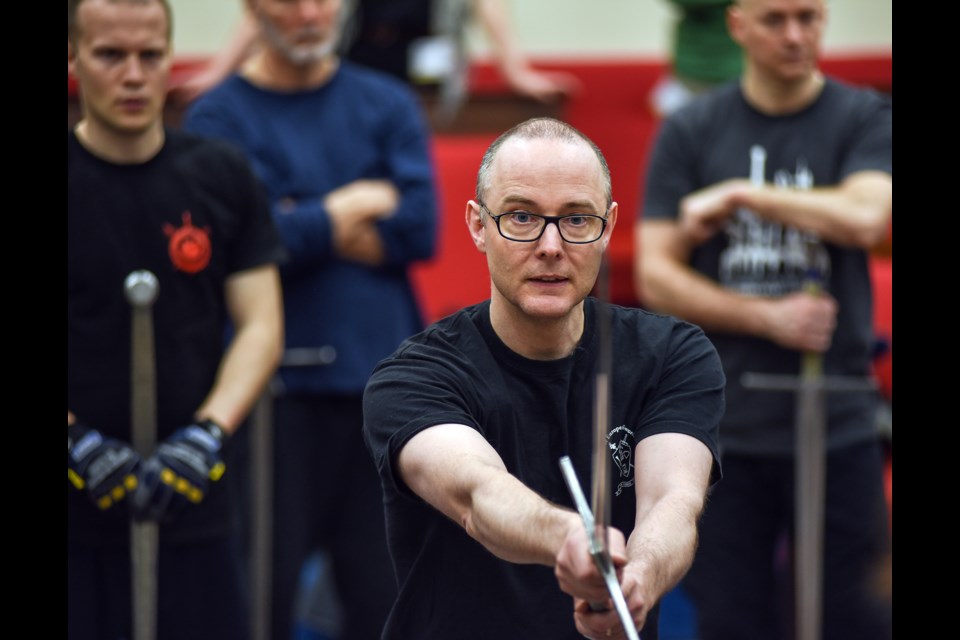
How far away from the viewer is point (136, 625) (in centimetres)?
322

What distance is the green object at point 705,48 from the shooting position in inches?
203

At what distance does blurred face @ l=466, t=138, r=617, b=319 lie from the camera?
2.09m

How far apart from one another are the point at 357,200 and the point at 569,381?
1762 mm

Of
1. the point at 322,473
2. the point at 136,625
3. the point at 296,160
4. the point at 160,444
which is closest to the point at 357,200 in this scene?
the point at 296,160

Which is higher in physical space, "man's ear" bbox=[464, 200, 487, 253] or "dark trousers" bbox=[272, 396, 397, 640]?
"man's ear" bbox=[464, 200, 487, 253]

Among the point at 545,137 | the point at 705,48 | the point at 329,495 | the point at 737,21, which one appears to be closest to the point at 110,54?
the point at 329,495

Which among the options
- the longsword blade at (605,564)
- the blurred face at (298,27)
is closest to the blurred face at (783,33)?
the blurred face at (298,27)

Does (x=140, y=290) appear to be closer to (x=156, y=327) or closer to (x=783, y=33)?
(x=156, y=327)

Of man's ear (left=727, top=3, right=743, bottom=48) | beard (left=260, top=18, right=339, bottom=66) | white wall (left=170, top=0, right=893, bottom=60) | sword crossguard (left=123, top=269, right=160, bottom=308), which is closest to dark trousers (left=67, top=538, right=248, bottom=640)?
sword crossguard (left=123, top=269, right=160, bottom=308)

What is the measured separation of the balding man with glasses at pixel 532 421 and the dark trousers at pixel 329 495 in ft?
4.68

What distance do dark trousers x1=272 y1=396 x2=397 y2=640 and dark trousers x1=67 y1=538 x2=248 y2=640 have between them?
0.41 m

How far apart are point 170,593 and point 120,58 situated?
3.55ft

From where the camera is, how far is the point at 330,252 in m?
3.86

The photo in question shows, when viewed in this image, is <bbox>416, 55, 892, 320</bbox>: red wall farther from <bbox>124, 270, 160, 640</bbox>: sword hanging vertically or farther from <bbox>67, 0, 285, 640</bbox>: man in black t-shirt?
<bbox>124, 270, 160, 640</bbox>: sword hanging vertically
